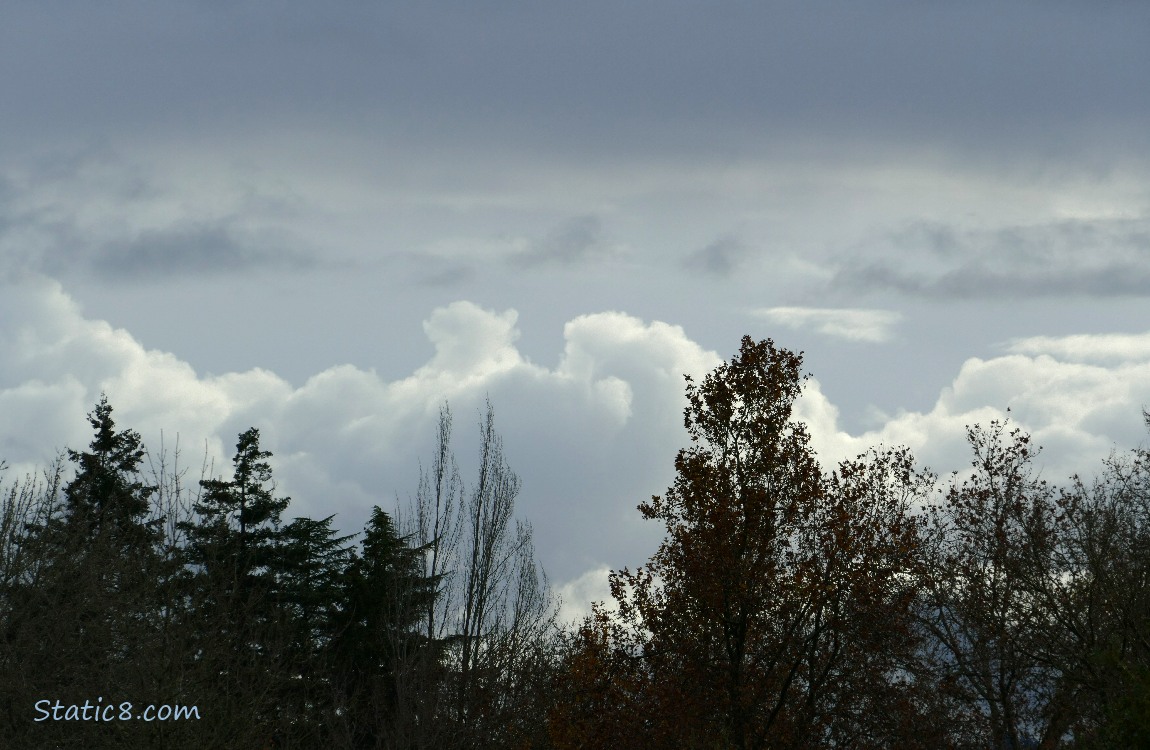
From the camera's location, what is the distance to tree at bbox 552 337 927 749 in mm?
24016

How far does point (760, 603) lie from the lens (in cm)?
2441

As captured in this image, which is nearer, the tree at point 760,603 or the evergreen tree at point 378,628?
the tree at point 760,603

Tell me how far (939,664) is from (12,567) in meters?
24.8

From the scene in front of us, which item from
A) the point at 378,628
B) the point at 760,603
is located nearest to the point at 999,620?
the point at 760,603

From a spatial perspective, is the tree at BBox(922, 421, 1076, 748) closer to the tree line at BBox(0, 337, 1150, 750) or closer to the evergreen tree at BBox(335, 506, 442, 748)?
the tree line at BBox(0, 337, 1150, 750)

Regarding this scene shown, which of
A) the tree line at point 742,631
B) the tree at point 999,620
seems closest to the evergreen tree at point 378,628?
the tree line at point 742,631

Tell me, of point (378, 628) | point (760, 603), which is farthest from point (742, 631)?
point (378, 628)

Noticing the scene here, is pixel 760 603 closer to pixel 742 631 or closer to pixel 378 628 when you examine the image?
pixel 742 631

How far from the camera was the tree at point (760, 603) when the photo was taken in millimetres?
24016

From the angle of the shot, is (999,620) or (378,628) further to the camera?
(378,628)

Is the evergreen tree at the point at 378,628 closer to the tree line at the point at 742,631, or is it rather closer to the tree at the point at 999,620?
Result: the tree line at the point at 742,631

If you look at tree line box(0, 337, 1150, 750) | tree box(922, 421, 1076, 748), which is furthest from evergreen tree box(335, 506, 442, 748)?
tree box(922, 421, 1076, 748)

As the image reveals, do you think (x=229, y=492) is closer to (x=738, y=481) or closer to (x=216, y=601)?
(x=216, y=601)

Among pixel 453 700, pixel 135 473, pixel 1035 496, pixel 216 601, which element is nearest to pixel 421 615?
pixel 453 700
